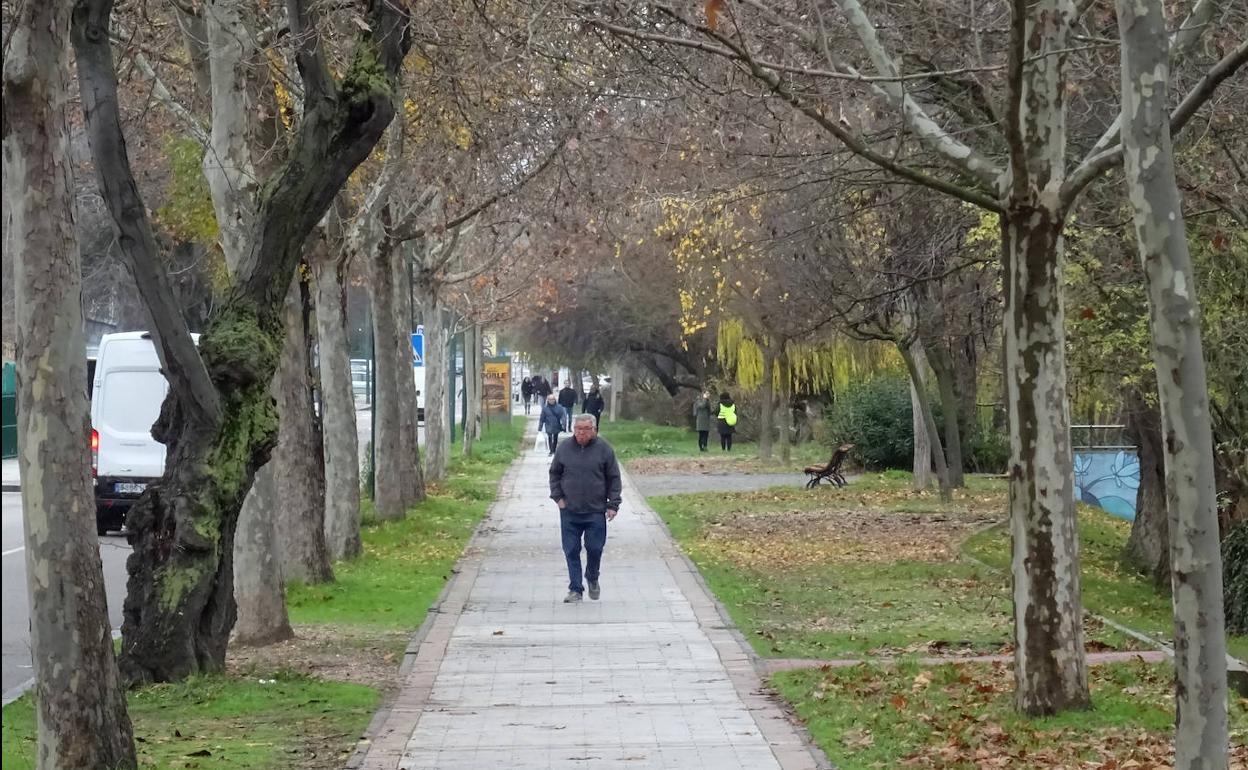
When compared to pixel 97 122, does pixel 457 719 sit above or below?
below

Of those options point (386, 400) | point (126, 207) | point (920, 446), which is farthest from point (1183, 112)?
point (920, 446)

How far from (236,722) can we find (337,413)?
999cm

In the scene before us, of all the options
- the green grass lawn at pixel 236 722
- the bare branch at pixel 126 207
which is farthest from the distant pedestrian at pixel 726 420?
the bare branch at pixel 126 207

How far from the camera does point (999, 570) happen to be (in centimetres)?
1933

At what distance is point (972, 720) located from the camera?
9805 millimetres

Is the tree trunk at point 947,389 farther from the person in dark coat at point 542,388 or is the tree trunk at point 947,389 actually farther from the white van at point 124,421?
the person in dark coat at point 542,388

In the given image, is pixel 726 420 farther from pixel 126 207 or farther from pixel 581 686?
pixel 126 207

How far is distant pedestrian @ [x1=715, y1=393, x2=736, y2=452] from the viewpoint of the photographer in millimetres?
47781

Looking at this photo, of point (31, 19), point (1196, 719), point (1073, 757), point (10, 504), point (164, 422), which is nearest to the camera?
point (1196, 719)

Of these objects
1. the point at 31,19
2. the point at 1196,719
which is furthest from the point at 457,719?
the point at 1196,719

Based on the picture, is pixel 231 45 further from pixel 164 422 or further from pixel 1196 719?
pixel 1196 719

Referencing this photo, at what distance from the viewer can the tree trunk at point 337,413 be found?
1864 centimetres

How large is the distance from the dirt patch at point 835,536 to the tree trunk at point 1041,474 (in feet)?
31.6

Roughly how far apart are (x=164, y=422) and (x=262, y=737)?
2.46m
